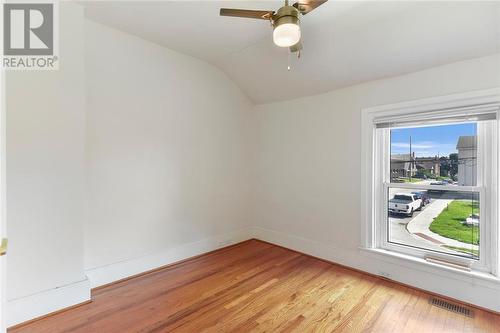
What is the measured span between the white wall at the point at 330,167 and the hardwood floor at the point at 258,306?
0.21 meters

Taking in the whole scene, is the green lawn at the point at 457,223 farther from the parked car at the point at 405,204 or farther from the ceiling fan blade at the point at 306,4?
the ceiling fan blade at the point at 306,4

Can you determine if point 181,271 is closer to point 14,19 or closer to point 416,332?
point 416,332

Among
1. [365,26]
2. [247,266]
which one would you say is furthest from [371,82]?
[247,266]

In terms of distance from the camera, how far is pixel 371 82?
2.78 metres

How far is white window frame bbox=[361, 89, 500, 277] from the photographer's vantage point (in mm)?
2141

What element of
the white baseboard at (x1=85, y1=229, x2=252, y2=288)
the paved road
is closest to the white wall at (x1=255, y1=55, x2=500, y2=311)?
the paved road

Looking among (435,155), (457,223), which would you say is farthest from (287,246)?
(435,155)

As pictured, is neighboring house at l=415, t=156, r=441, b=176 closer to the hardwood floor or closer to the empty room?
the empty room

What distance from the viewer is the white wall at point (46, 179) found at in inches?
75.1

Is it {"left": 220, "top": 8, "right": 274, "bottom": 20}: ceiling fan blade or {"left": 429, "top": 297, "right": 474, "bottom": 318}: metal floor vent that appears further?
{"left": 429, "top": 297, "right": 474, "bottom": 318}: metal floor vent

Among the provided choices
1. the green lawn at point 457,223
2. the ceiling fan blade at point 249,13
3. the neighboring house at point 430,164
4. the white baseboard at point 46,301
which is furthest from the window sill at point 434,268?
the white baseboard at point 46,301

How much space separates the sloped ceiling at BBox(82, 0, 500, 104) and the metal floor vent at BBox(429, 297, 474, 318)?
220 cm

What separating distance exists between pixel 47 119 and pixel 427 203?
3.65 m

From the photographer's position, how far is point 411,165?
8.73 feet
